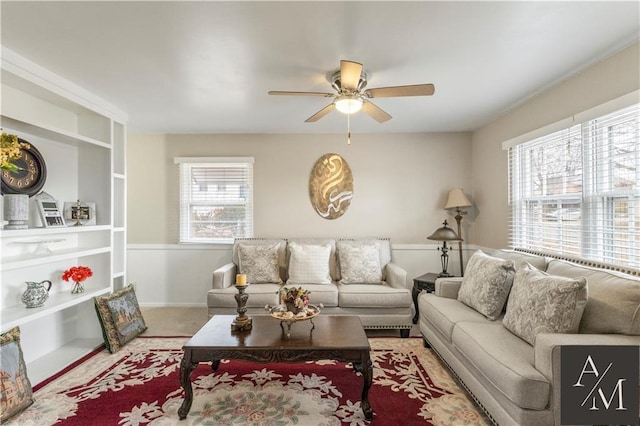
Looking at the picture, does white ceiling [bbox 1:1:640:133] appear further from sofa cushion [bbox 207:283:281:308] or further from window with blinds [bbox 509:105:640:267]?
sofa cushion [bbox 207:283:281:308]

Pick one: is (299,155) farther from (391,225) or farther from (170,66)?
(170,66)

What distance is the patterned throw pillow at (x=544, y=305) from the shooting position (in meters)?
1.83

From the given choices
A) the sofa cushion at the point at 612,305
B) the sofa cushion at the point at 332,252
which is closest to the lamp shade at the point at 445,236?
the sofa cushion at the point at 332,252

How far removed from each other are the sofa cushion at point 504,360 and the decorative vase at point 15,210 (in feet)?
11.0

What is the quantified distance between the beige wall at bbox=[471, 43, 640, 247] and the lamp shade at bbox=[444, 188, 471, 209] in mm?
286

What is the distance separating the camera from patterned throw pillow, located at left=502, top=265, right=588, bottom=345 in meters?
1.83

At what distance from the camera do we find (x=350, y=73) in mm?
2145

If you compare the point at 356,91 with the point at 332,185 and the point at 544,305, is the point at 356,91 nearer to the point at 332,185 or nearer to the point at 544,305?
the point at 544,305

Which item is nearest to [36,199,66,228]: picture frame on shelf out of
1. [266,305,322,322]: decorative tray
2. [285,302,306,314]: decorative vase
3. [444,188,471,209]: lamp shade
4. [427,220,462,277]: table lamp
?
[266,305,322,322]: decorative tray

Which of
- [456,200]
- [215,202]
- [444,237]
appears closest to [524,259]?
[444,237]

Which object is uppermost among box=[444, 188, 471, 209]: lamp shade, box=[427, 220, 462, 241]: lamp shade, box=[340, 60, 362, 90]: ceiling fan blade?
box=[340, 60, 362, 90]: ceiling fan blade

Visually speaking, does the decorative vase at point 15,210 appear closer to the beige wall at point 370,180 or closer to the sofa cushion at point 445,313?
the beige wall at point 370,180

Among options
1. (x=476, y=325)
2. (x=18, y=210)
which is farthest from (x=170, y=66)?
(x=476, y=325)

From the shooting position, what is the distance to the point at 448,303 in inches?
112
